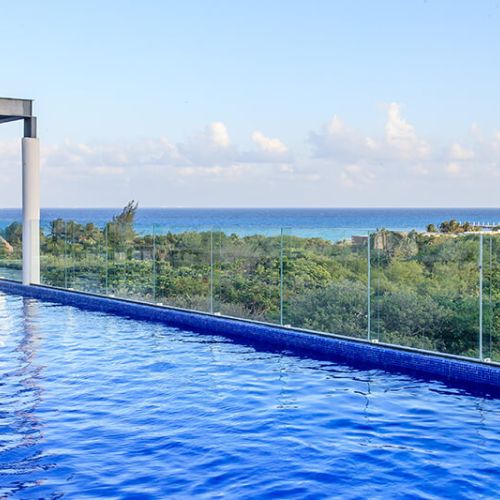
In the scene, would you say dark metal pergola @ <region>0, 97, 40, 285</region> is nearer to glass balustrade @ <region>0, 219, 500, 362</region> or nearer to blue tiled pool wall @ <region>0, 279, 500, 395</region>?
glass balustrade @ <region>0, 219, 500, 362</region>

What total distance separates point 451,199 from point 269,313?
40.9 meters

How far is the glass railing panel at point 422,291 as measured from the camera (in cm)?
840

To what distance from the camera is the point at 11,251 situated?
1644cm

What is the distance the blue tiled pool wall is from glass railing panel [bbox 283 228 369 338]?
0.24 metres

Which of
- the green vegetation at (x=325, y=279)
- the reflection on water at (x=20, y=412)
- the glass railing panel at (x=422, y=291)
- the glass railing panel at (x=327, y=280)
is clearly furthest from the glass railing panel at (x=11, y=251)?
the glass railing panel at (x=422, y=291)

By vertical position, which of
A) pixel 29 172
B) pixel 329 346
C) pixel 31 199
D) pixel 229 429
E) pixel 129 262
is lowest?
pixel 229 429

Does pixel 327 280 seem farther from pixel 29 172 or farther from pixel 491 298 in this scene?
pixel 29 172

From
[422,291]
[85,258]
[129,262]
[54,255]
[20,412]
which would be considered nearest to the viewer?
[20,412]

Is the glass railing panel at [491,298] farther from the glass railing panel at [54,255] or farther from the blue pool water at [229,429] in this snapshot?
the glass railing panel at [54,255]

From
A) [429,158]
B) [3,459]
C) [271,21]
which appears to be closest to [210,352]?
[3,459]

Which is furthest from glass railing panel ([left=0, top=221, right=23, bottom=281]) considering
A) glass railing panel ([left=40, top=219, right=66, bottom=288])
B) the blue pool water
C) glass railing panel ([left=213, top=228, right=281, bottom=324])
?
the blue pool water

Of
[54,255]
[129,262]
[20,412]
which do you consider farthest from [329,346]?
[54,255]

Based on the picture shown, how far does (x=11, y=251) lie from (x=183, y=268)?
19.8ft

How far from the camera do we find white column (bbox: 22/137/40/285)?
15148mm
